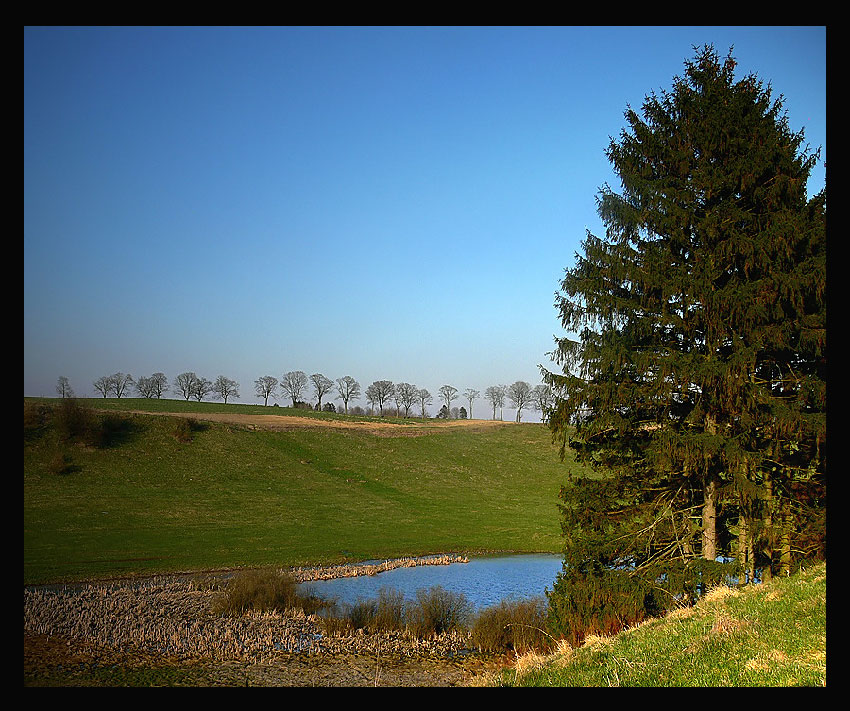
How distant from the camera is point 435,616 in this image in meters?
16.4

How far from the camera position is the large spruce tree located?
13.1m

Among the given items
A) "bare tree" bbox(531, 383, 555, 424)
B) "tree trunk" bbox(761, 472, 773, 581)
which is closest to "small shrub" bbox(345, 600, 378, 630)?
"bare tree" bbox(531, 383, 555, 424)

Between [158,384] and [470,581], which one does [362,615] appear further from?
[158,384]

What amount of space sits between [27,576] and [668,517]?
871 inches

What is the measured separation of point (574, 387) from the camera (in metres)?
14.7

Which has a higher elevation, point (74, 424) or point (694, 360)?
point (694, 360)

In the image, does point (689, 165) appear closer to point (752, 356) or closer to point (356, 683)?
point (752, 356)

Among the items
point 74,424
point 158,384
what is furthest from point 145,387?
point 74,424

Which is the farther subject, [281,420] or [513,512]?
[281,420]

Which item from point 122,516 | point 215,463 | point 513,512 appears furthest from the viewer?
point 215,463

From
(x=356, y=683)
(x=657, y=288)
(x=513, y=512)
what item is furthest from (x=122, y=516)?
(x=657, y=288)

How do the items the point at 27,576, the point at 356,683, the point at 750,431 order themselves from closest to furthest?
the point at 356,683 < the point at 750,431 < the point at 27,576

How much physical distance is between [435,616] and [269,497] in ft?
91.8

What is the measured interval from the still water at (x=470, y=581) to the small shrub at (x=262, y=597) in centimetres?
187
